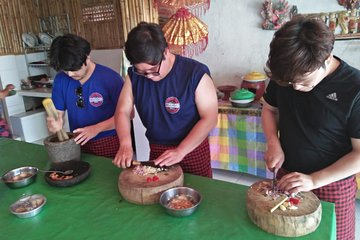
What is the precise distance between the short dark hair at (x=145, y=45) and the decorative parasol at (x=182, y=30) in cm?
156

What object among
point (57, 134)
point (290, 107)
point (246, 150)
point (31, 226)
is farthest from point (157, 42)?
point (246, 150)

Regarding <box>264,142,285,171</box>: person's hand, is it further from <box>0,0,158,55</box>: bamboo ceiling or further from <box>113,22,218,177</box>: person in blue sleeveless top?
<box>0,0,158,55</box>: bamboo ceiling

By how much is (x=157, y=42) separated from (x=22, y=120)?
407cm

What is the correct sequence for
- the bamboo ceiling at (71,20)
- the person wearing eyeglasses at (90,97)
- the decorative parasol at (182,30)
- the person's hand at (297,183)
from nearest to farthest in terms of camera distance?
the person's hand at (297,183) → the person wearing eyeglasses at (90,97) → the decorative parasol at (182,30) → the bamboo ceiling at (71,20)

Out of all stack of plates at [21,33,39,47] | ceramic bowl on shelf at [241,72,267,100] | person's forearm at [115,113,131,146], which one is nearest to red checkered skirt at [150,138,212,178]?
person's forearm at [115,113,131,146]

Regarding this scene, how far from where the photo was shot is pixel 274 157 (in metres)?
1.32

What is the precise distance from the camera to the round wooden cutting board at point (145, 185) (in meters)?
1.25

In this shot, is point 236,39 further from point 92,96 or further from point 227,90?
point 92,96

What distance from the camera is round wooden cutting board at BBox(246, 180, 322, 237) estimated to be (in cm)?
99

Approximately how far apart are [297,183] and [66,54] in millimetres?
1365

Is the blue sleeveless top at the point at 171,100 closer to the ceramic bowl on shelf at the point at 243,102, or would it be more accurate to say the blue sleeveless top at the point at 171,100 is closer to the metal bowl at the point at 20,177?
the metal bowl at the point at 20,177

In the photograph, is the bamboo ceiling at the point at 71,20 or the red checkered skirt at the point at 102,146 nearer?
the red checkered skirt at the point at 102,146

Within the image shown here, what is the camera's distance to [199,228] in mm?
1093

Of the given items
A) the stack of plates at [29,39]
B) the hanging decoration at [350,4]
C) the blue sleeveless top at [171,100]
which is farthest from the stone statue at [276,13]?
the stack of plates at [29,39]
